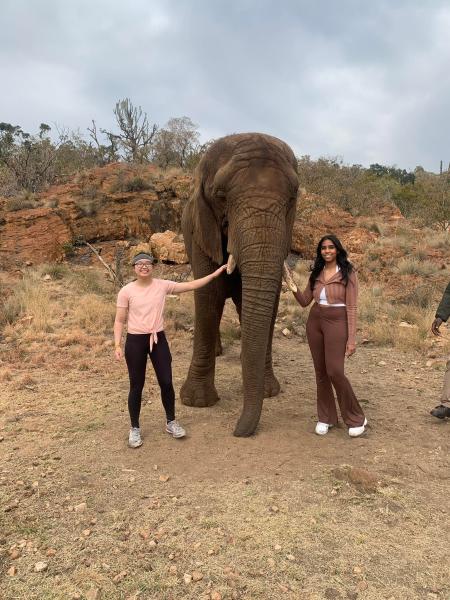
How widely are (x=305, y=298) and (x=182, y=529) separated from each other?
2.57 metres

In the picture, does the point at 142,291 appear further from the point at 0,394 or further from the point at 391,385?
the point at 391,385

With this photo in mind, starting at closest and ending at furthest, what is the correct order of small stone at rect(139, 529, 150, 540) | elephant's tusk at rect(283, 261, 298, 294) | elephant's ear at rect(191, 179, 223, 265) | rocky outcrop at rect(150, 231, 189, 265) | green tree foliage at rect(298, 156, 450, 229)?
small stone at rect(139, 529, 150, 540)
elephant's tusk at rect(283, 261, 298, 294)
elephant's ear at rect(191, 179, 223, 265)
rocky outcrop at rect(150, 231, 189, 265)
green tree foliage at rect(298, 156, 450, 229)

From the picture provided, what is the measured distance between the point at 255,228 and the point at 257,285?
53 centimetres

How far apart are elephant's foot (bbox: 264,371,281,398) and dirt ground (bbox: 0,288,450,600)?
0.58ft

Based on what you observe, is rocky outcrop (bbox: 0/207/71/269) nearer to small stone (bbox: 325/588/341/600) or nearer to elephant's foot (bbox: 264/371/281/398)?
elephant's foot (bbox: 264/371/281/398)

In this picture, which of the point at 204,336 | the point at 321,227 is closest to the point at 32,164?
the point at 321,227

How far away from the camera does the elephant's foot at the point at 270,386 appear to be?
6.24 metres

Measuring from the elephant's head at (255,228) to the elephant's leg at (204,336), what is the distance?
29.1 inches

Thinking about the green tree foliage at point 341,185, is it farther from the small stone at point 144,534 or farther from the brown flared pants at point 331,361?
the small stone at point 144,534

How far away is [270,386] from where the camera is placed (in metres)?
6.27

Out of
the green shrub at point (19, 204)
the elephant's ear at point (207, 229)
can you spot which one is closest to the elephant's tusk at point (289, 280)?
the elephant's ear at point (207, 229)

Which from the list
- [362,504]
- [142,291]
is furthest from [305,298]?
[362,504]

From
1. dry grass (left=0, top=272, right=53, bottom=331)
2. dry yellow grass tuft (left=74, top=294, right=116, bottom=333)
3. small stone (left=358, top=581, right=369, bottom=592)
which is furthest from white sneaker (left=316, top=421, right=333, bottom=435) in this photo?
dry grass (left=0, top=272, right=53, bottom=331)

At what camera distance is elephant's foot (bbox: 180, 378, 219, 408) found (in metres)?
5.80
